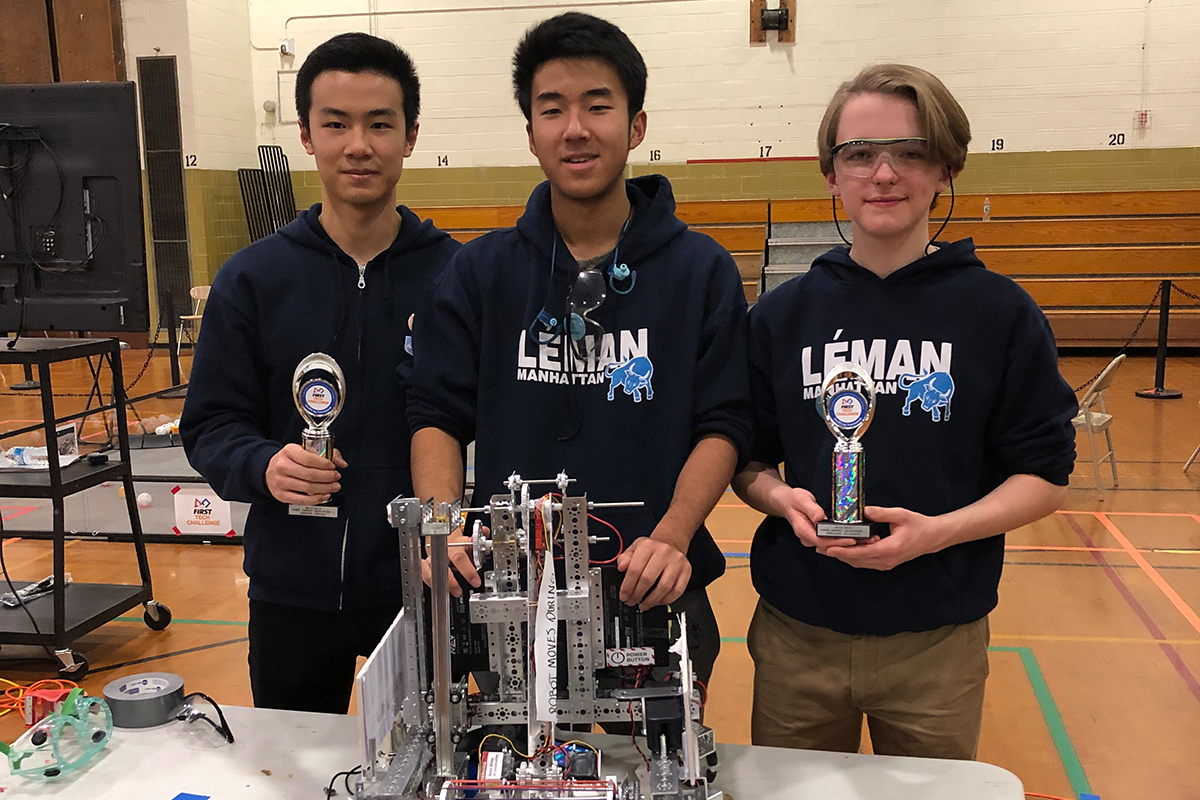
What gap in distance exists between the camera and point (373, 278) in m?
1.95

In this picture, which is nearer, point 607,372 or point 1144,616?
point 607,372

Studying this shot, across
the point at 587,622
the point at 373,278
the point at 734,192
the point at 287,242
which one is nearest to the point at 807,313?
the point at 587,622

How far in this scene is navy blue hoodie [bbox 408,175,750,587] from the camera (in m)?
1.71

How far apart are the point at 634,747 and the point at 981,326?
2.95ft

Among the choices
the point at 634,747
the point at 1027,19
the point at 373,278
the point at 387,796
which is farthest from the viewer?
the point at 1027,19

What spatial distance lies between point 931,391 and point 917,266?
0.72 feet

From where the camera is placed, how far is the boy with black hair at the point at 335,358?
6.20 ft

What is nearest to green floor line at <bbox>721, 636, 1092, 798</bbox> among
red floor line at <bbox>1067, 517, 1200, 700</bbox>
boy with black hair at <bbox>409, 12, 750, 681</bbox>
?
red floor line at <bbox>1067, 517, 1200, 700</bbox>

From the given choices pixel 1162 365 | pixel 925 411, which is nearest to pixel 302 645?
pixel 925 411

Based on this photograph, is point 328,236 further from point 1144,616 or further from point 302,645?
point 1144,616

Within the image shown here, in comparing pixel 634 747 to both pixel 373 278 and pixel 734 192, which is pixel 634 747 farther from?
pixel 734 192

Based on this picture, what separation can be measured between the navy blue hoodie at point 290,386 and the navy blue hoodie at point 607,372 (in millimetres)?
188

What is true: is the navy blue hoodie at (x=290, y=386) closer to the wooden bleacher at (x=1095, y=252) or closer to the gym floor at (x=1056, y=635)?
the gym floor at (x=1056, y=635)

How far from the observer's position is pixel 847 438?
151 centimetres
